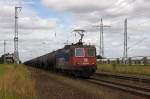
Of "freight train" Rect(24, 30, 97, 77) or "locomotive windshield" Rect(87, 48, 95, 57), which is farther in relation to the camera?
"locomotive windshield" Rect(87, 48, 95, 57)

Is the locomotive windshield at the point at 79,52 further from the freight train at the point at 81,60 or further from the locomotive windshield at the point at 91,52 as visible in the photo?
the locomotive windshield at the point at 91,52

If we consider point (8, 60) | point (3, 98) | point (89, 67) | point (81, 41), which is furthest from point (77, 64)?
point (8, 60)

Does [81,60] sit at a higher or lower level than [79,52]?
Result: lower

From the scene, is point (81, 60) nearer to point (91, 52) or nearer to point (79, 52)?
point (79, 52)

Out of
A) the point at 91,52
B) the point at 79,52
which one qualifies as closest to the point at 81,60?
the point at 79,52

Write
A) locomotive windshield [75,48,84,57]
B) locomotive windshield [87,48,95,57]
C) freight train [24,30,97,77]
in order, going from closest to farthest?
1. freight train [24,30,97,77]
2. locomotive windshield [75,48,84,57]
3. locomotive windshield [87,48,95,57]

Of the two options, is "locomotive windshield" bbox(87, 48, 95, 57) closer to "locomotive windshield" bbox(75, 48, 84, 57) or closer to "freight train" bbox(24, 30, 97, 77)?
"freight train" bbox(24, 30, 97, 77)

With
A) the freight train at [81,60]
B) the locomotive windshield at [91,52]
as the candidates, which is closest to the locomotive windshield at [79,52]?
the freight train at [81,60]

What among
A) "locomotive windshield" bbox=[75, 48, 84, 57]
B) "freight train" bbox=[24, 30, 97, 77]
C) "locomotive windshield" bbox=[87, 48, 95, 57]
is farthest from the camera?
"locomotive windshield" bbox=[87, 48, 95, 57]

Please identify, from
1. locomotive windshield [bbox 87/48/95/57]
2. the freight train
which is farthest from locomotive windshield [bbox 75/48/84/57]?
locomotive windshield [bbox 87/48/95/57]

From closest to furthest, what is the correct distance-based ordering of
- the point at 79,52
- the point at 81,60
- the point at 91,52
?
1. the point at 81,60
2. the point at 79,52
3. the point at 91,52

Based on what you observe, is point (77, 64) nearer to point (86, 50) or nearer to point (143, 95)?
point (86, 50)

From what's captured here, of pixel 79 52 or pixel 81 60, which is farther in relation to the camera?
pixel 79 52

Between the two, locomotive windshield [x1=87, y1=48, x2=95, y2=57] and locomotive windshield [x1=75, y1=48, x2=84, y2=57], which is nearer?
locomotive windshield [x1=75, y1=48, x2=84, y2=57]
